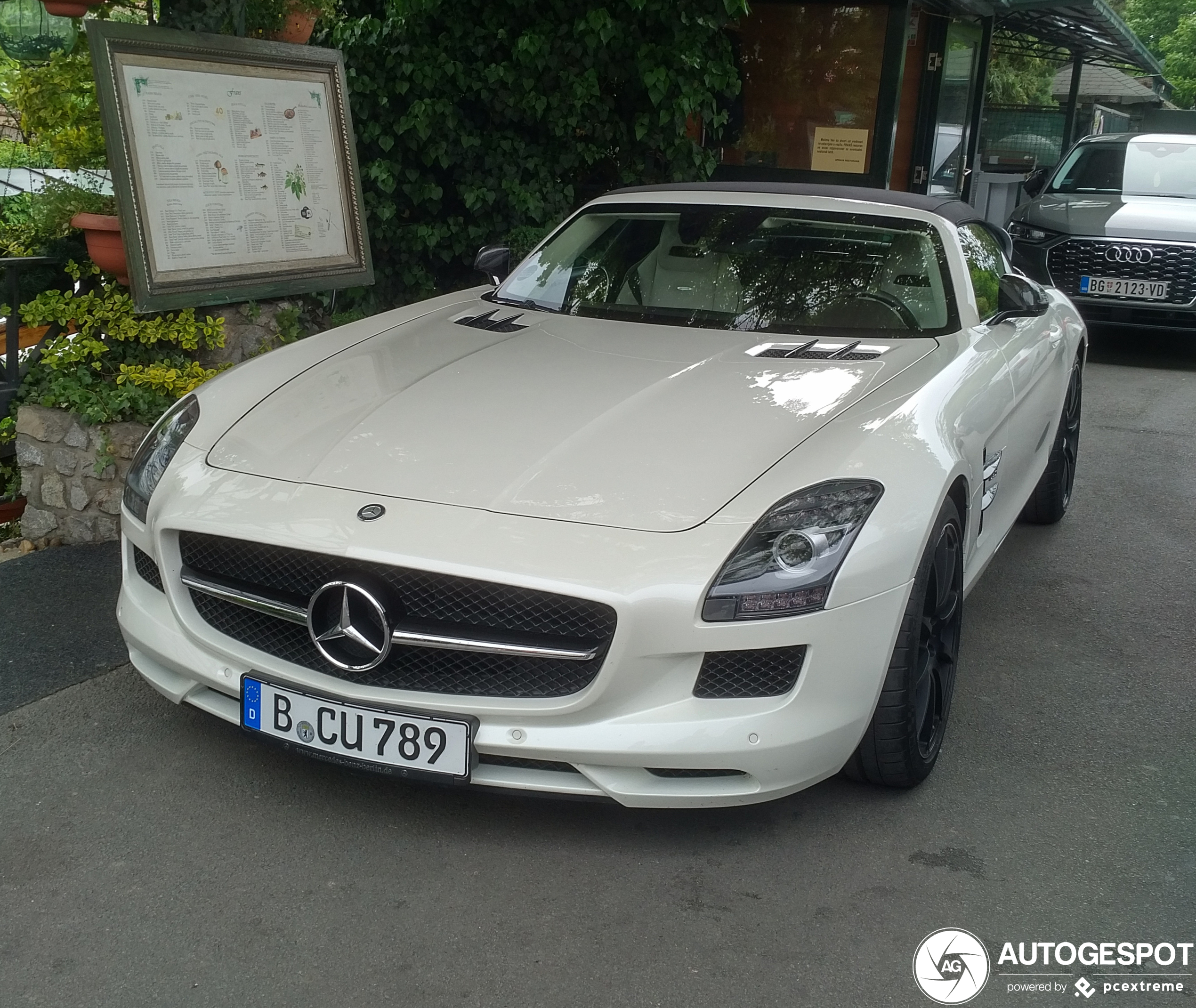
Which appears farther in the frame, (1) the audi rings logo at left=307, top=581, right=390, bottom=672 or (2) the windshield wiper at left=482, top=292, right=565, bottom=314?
(2) the windshield wiper at left=482, top=292, right=565, bottom=314

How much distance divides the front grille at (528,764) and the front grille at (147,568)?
935 mm

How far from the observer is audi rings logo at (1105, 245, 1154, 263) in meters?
8.71

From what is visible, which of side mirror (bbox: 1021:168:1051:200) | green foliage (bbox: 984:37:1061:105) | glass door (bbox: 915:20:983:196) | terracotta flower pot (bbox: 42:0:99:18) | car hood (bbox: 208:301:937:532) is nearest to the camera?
car hood (bbox: 208:301:937:532)

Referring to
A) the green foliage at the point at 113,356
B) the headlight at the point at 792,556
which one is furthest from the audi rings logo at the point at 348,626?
the green foliage at the point at 113,356

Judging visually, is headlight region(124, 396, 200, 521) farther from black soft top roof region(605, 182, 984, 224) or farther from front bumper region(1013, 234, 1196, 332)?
front bumper region(1013, 234, 1196, 332)

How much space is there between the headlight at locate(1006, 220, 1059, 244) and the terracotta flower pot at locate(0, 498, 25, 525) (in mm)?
6841

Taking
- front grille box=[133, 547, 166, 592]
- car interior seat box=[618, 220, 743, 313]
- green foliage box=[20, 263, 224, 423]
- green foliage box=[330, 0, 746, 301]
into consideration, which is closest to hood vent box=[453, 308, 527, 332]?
car interior seat box=[618, 220, 743, 313]

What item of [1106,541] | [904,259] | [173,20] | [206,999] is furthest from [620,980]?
[173,20]

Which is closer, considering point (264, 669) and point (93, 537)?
point (264, 669)

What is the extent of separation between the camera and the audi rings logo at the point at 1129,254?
871 centimetres

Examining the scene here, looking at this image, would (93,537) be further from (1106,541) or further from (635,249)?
(1106,541)

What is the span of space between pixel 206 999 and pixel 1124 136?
412 inches

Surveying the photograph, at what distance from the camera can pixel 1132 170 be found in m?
9.91

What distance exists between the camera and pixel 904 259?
3.89 m
